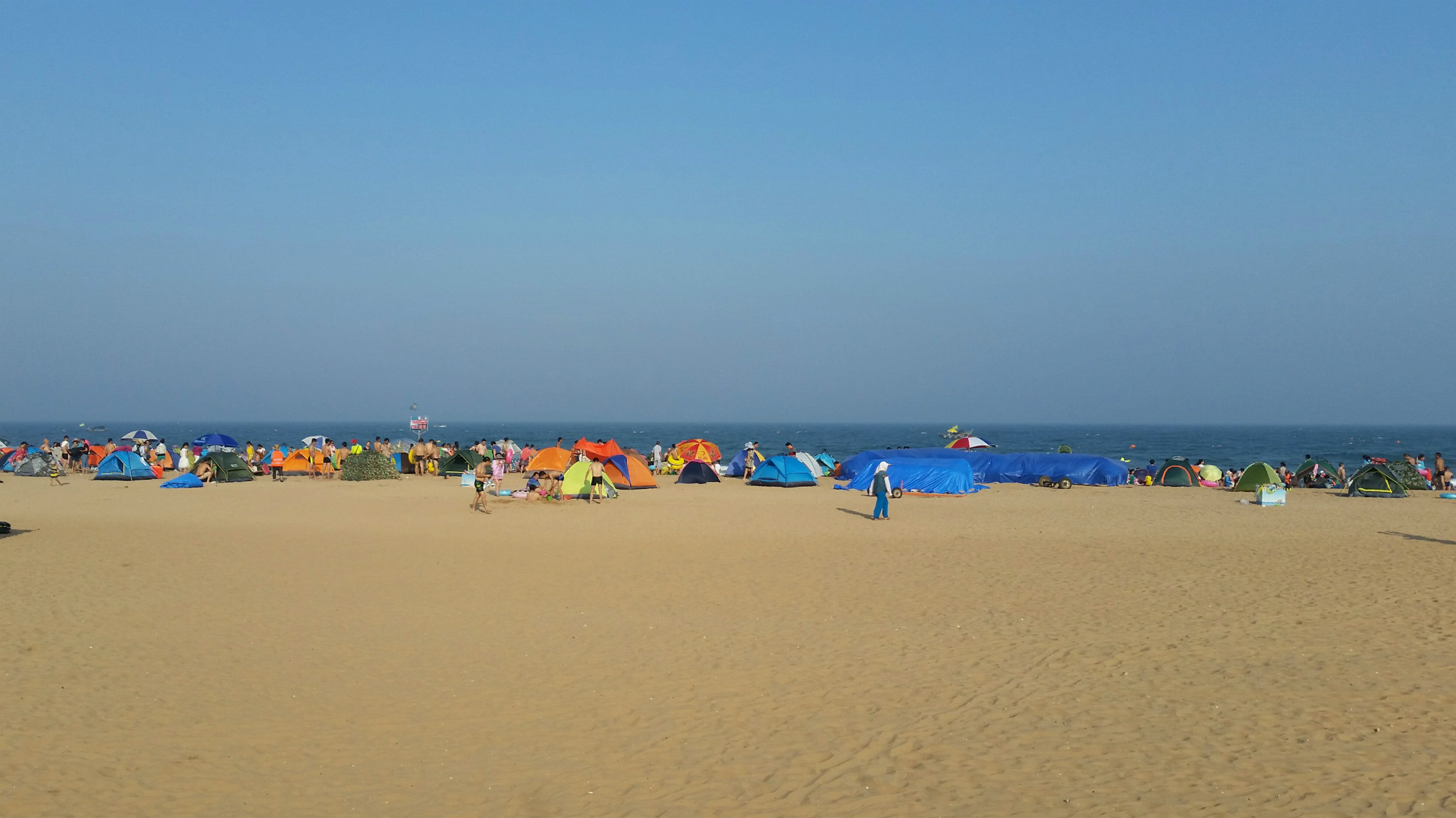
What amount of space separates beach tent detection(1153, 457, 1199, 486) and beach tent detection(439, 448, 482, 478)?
1028 inches

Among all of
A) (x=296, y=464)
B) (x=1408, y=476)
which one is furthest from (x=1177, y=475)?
(x=296, y=464)

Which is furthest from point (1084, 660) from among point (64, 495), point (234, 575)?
point (64, 495)

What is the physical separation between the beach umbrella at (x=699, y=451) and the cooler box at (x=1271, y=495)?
2012 cm

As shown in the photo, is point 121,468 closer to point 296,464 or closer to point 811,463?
point 296,464

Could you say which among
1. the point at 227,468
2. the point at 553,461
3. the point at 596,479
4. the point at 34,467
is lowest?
the point at 34,467

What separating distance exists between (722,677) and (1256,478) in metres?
29.8

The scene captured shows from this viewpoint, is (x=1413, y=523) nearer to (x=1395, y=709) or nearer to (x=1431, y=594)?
(x=1431, y=594)

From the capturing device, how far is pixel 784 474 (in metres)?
33.7

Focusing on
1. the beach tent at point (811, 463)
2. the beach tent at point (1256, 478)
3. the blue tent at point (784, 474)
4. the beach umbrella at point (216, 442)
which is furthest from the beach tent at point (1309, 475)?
the beach umbrella at point (216, 442)

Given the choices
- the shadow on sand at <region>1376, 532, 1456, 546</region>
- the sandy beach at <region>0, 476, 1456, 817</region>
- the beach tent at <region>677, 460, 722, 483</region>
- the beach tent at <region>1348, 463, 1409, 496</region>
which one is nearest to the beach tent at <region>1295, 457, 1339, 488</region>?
the beach tent at <region>1348, 463, 1409, 496</region>

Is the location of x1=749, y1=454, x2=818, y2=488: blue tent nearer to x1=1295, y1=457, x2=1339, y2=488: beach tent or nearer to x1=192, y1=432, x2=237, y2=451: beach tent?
x1=1295, y1=457, x2=1339, y2=488: beach tent

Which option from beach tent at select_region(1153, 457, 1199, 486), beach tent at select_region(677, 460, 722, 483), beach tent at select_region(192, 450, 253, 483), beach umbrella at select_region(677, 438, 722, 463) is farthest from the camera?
beach umbrella at select_region(677, 438, 722, 463)

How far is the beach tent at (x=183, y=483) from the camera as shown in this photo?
3072 centimetres

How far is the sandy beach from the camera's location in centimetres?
645
